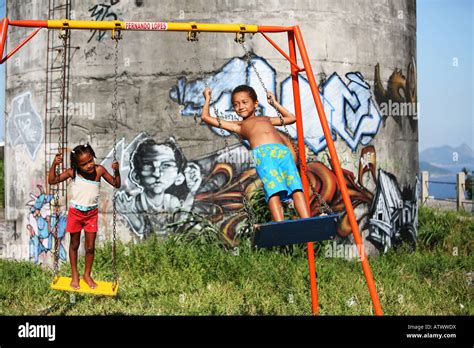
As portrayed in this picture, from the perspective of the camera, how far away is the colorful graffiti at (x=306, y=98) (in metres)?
12.5

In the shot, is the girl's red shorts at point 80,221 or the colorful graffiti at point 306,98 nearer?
the girl's red shorts at point 80,221

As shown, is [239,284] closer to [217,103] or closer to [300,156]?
[300,156]

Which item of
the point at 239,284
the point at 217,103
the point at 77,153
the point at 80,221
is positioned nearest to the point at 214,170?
the point at 217,103

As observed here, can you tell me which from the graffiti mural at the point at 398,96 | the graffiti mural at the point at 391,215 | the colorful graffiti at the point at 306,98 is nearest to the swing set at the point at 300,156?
the colorful graffiti at the point at 306,98

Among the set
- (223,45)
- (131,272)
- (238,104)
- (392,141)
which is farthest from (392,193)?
(238,104)

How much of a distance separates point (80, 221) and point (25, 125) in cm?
699

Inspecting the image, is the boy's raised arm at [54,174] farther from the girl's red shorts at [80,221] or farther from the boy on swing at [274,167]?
the boy on swing at [274,167]

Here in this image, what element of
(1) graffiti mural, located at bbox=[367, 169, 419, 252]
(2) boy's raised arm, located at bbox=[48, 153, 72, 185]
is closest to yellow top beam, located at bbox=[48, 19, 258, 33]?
(2) boy's raised arm, located at bbox=[48, 153, 72, 185]

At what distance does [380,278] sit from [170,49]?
19.5ft

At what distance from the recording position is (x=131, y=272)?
1112 cm

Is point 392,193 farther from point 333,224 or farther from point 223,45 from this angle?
point 333,224

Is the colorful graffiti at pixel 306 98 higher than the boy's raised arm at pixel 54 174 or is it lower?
higher

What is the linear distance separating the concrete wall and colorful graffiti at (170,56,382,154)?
0.02 m

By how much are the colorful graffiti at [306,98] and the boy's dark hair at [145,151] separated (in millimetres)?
665
